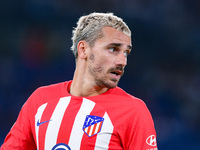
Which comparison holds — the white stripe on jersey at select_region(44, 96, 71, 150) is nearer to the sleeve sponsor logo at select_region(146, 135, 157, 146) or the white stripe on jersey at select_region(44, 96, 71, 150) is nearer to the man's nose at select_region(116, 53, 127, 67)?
the man's nose at select_region(116, 53, 127, 67)

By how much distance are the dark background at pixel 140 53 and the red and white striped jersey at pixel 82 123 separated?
302 centimetres

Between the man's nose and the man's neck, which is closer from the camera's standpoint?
the man's nose

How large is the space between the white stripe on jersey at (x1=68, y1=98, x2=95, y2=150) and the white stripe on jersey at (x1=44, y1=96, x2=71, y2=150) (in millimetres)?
101

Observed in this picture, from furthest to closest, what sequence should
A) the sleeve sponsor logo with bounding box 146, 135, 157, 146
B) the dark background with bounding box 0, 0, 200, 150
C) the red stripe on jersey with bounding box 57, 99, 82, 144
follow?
the dark background with bounding box 0, 0, 200, 150, the red stripe on jersey with bounding box 57, 99, 82, 144, the sleeve sponsor logo with bounding box 146, 135, 157, 146

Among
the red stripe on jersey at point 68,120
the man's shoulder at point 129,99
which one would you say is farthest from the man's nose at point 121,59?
the red stripe on jersey at point 68,120

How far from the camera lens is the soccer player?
1777 millimetres

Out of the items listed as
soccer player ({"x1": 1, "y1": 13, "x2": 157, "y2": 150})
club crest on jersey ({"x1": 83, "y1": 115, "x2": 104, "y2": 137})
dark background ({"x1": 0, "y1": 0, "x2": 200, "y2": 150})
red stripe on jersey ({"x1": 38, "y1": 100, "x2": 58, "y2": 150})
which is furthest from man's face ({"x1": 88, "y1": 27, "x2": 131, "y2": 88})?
dark background ({"x1": 0, "y1": 0, "x2": 200, "y2": 150})

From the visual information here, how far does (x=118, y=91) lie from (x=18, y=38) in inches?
137

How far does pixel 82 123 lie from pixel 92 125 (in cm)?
7

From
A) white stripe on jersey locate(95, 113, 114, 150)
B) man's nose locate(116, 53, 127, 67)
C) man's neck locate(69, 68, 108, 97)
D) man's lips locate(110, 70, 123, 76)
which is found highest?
man's nose locate(116, 53, 127, 67)

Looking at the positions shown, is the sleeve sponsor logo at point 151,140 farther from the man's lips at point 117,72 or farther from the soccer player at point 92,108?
the man's lips at point 117,72

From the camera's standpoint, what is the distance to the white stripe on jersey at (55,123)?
1860 mm

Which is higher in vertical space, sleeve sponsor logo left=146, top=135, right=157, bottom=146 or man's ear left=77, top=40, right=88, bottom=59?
man's ear left=77, top=40, right=88, bottom=59

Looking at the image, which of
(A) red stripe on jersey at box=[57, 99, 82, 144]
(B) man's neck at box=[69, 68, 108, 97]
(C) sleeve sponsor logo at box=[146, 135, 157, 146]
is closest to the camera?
(C) sleeve sponsor logo at box=[146, 135, 157, 146]
